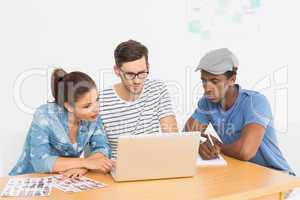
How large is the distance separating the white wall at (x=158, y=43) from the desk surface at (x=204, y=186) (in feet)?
4.37

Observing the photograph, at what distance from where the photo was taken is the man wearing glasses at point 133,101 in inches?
92.4

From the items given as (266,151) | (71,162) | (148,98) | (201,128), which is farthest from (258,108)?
(71,162)

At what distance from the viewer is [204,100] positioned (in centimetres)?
266

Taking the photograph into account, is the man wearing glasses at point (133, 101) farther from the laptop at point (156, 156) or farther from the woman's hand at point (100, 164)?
the laptop at point (156, 156)

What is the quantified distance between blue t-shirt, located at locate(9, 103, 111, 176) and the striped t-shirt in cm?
18

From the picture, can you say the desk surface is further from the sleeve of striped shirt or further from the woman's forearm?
the sleeve of striped shirt

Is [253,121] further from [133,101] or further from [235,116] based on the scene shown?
[133,101]

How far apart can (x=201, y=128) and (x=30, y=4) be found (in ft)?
5.05

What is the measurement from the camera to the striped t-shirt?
2.43 meters

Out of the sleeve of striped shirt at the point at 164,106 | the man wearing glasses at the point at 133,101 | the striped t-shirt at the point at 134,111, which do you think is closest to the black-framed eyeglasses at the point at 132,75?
the man wearing glasses at the point at 133,101


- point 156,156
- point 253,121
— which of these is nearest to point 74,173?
point 156,156

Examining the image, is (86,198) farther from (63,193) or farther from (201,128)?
(201,128)

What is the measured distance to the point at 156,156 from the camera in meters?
1.81

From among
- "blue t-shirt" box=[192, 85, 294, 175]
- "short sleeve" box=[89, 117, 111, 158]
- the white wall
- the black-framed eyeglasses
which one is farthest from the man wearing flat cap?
the white wall
